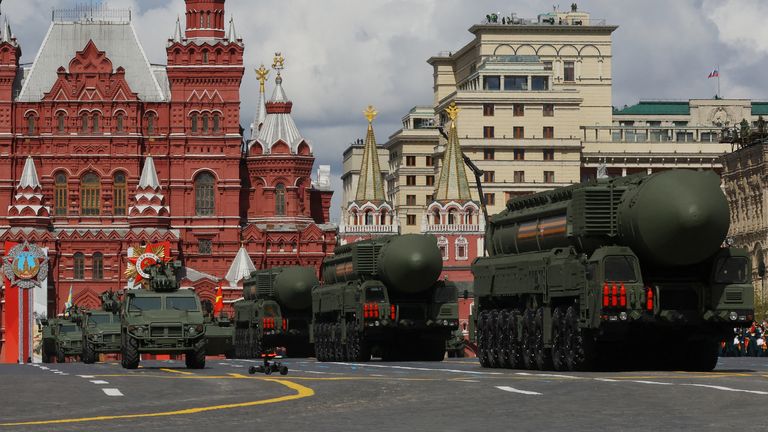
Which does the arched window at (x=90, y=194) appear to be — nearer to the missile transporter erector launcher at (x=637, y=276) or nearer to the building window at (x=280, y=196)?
the building window at (x=280, y=196)

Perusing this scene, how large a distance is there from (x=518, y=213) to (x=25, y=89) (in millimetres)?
A: 91326

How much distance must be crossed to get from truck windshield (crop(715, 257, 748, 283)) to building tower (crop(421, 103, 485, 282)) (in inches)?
4139

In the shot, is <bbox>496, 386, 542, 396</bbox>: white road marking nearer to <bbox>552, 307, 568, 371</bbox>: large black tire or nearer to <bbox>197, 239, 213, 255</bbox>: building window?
<bbox>552, 307, 568, 371</bbox>: large black tire

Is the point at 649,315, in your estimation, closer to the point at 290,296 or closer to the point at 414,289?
the point at 414,289

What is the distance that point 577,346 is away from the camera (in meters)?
37.0

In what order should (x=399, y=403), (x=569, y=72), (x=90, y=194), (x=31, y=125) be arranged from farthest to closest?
(x=569, y=72) → (x=90, y=194) → (x=31, y=125) → (x=399, y=403)

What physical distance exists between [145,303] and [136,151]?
8262 cm

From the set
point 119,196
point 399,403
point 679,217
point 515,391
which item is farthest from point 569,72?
point 399,403

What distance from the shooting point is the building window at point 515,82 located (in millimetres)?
169875

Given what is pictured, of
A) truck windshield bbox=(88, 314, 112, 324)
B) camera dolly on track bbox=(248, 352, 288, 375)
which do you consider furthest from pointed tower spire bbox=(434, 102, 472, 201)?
camera dolly on track bbox=(248, 352, 288, 375)

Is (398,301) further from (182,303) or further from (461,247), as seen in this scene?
(461,247)

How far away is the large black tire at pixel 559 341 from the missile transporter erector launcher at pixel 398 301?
15.3m

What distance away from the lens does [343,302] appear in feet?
193

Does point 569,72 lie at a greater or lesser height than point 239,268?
greater
